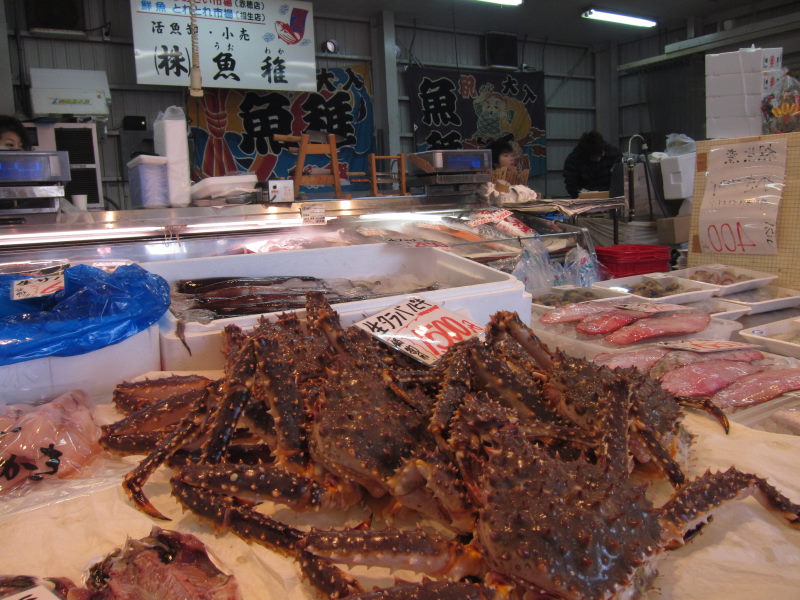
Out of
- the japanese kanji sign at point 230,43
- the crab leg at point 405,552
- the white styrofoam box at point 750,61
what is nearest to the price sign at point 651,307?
the white styrofoam box at point 750,61

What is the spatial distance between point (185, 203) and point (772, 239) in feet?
13.5

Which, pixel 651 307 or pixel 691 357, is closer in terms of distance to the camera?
pixel 691 357

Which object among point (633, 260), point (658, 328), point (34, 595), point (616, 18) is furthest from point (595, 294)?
point (616, 18)

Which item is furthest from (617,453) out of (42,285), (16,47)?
(16,47)

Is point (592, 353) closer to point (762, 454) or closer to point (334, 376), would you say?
point (762, 454)

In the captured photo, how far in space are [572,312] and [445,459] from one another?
1.84 meters

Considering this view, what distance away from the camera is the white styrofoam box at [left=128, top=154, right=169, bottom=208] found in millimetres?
4371

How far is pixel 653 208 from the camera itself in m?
6.13

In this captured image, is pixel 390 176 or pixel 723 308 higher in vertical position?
pixel 390 176

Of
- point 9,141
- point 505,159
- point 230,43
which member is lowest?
point 505,159

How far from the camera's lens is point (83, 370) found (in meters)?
1.78

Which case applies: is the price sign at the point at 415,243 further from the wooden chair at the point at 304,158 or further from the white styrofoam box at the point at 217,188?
the white styrofoam box at the point at 217,188

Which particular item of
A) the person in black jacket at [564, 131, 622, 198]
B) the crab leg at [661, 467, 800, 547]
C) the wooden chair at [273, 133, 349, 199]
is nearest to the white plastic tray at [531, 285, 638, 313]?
the crab leg at [661, 467, 800, 547]

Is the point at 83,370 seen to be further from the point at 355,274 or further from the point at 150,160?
the point at 150,160
